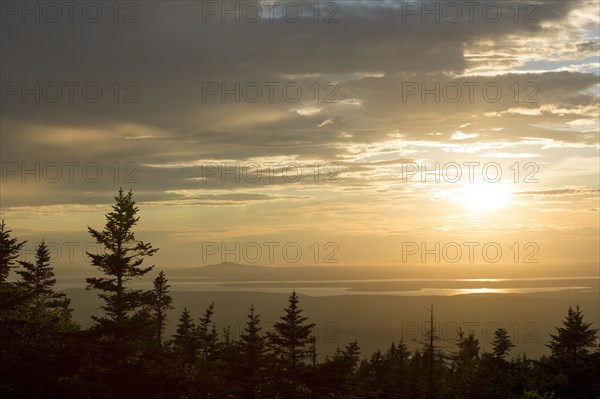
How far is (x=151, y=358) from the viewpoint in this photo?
38.4m

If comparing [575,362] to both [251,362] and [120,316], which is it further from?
[120,316]

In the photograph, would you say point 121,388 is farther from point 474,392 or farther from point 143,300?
point 474,392

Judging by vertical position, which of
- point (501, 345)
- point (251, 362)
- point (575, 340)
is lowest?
point (501, 345)

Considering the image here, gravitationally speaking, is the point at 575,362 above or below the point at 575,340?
below

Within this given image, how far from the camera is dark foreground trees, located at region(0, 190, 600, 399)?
122 ft

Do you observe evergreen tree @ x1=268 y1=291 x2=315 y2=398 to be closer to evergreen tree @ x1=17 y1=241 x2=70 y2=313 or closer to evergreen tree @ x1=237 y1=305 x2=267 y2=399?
evergreen tree @ x1=237 y1=305 x2=267 y2=399

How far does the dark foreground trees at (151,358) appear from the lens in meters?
37.1

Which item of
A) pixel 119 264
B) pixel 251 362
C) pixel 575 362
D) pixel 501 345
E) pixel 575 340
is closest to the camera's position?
pixel 119 264

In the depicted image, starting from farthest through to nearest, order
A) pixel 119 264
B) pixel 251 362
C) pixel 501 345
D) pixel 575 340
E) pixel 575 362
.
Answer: pixel 501 345, pixel 575 340, pixel 575 362, pixel 251 362, pixel 119 264

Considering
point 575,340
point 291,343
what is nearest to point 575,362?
point 575,340

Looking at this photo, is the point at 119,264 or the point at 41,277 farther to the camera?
the point at 41,277

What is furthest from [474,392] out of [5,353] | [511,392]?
[5,353]

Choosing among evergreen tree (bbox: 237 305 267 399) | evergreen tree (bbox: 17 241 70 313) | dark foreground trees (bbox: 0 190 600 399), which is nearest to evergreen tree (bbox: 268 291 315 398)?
dark foreground trees (bbox: 0 190 600 399)

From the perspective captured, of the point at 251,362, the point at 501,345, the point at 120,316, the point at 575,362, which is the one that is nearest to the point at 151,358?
the point at 120,316
